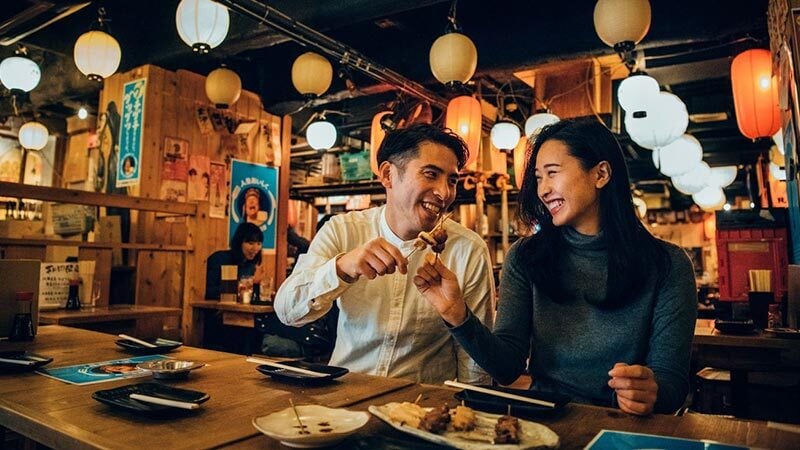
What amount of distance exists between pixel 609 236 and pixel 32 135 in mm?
9257

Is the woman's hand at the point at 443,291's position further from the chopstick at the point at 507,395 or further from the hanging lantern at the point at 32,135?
the hanging lantern at the point at 32,135

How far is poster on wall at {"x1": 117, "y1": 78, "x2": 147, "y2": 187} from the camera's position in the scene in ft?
22.5

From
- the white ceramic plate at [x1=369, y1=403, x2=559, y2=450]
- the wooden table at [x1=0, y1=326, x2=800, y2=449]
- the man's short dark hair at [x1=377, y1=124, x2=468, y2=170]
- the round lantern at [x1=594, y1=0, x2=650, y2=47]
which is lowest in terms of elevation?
the wooden table at [x1=0, y1=326, x2=800, y2=449]

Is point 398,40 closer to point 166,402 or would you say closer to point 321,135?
point 321,135

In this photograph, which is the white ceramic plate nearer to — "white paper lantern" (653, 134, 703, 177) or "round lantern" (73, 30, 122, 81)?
"round lantern" (73, 30, 122, 81)

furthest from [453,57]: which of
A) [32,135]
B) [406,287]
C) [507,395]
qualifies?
[32,135]

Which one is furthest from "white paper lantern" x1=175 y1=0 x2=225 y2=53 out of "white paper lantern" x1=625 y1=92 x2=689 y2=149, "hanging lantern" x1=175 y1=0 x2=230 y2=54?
"white paper lantern" x1=625 y1=92 x2=689 y2=149

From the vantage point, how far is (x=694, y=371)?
4531 millimetres

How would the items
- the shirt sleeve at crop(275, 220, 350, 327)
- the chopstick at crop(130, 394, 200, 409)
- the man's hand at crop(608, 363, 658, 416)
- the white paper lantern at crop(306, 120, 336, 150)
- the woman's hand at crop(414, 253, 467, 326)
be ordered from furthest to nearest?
the white paper lantern at crop(306, 120, 336, 150), the shirt sleeve at crop(275, 220, 350, 327), the woman's hand at crop(414, 253, 467, 326), the man's hand at crop(608, 363, 658, 416), the chopstick at crop(130, 394, 200, 409)

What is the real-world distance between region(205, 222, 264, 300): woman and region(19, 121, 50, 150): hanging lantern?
14.1 feet

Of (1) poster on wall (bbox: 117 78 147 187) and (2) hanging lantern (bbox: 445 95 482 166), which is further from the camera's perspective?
(2) hanging lantern (bbox: 445 95 482 166)

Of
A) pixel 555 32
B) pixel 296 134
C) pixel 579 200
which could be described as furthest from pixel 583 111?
pixel 296 134

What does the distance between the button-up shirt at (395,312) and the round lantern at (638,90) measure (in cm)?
374

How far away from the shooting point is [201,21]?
5008 mm
